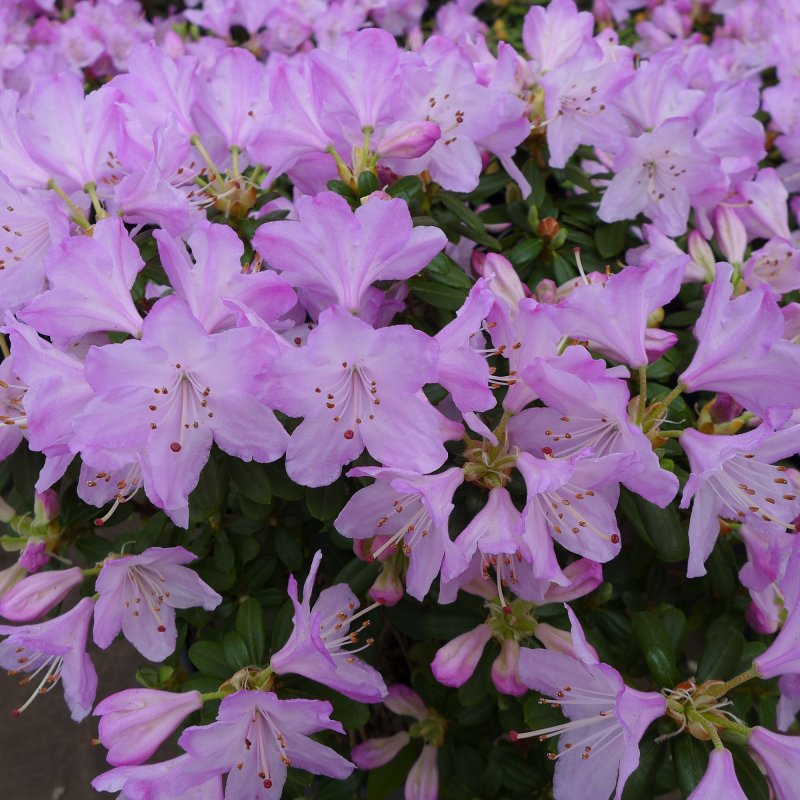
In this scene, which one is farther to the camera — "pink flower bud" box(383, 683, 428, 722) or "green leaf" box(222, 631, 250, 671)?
"pink flower bud" box(383, 683, 428, 722)

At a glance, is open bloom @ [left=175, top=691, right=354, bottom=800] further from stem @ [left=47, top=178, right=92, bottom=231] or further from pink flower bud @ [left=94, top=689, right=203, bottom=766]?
stem @ [left=47, top=178, right=92, bottom=231]

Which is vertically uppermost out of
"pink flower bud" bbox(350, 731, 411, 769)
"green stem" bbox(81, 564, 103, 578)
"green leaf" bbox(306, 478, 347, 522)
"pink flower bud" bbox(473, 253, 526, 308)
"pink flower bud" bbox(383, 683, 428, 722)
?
"pink flower bud" bbox(473, 253, 526, 308)

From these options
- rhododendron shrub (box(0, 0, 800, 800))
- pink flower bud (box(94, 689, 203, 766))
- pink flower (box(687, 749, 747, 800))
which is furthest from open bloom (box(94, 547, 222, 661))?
pink flower (box(687, 749, 747, 800))

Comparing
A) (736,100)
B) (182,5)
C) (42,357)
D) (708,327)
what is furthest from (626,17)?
(42,357)

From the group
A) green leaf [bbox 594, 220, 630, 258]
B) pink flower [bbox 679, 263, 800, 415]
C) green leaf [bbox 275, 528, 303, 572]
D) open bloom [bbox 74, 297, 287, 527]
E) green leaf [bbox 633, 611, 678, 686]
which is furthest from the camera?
green leaf [bbox 594, 220, 630, 258]

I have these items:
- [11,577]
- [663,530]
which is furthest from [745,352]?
[11,577]

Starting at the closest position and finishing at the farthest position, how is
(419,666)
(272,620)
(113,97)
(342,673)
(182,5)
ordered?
1. (342,673)
2. (113,97)
3. (272,620)
4. (419,666)
5. (182,5)

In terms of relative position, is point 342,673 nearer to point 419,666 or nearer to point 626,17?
point 419,666
